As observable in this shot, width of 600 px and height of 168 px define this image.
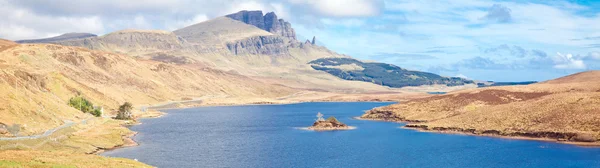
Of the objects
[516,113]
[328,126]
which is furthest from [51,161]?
[516,113]

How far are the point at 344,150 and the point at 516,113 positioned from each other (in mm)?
51740

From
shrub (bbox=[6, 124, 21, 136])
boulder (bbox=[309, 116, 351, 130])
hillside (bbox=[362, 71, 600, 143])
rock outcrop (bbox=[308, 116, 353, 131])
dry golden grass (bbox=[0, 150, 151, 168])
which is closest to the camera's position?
dry golden grass (bbox=[0, 150, 151, 168])

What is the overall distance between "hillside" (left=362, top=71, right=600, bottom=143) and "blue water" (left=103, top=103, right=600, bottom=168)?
7731 millimetres

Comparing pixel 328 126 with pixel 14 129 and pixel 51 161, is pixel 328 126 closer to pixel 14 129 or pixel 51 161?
pixel 14 129

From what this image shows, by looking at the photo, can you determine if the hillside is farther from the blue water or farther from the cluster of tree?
the cluster of tree

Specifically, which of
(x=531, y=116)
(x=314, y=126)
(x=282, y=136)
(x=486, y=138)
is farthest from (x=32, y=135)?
(x=531, y=116)

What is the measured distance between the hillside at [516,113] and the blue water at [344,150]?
25.4 feet

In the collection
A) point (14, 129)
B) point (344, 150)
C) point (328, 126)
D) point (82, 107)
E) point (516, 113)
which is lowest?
point (344, 150)

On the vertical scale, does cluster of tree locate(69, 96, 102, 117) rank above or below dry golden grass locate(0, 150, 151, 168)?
above

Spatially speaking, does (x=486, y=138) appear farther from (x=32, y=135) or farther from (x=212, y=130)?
(x=32, y=135)

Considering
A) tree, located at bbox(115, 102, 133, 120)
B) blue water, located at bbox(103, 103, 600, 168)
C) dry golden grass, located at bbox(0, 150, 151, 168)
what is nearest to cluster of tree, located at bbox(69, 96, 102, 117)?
tree, located at bbox(115, 102, 133, 120)

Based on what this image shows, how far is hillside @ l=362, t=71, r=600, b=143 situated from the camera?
124 m

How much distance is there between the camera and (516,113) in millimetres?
139750

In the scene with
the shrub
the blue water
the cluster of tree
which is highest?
the cluster of tree
